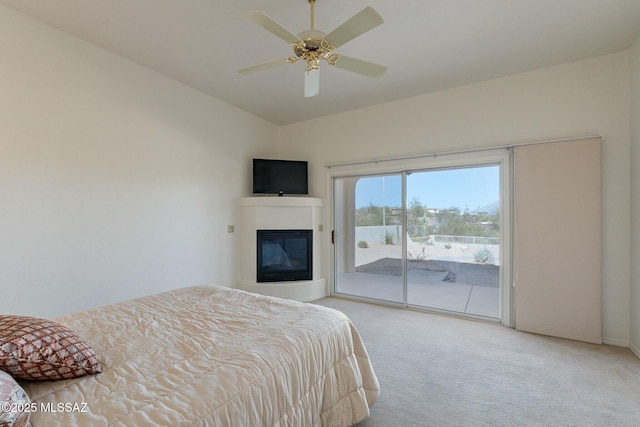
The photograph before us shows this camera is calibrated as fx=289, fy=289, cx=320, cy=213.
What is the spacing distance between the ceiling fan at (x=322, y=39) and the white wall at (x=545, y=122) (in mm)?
1784

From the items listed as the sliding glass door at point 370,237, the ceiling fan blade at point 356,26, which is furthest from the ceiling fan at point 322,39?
the sliding glass door at point 370,237

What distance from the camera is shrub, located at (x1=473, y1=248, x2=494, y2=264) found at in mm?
3488

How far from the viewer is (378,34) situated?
8.41 feet

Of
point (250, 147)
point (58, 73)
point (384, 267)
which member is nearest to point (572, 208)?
point (384, 267)

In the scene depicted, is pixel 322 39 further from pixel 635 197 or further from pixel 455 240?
pixel 635 197

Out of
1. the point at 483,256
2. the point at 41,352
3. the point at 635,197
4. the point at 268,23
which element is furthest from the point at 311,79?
the point at 635,197

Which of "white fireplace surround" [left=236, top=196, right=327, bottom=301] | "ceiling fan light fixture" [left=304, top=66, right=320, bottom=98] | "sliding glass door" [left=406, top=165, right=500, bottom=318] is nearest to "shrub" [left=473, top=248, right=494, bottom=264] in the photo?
"sliding glass door" [left=406, top=165, right=500, bottom=318]

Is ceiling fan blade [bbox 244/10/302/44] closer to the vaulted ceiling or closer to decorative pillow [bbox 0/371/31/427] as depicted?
the vaulted ceiling

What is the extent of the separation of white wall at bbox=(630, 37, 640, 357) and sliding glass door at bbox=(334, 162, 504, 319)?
1068 millimetres

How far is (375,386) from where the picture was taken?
1829 millimetres

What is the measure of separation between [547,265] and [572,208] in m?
0.63

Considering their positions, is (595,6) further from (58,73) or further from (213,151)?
(58,73)

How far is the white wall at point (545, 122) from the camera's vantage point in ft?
9.12

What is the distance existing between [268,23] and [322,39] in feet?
1.18
